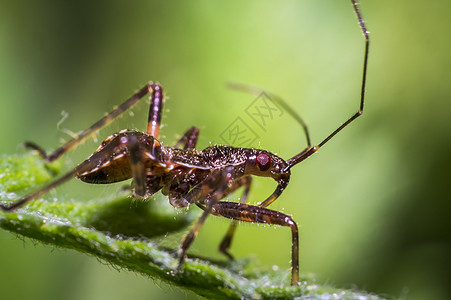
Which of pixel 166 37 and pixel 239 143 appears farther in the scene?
pixel 166 37

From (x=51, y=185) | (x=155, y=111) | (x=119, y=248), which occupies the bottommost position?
(x=119, y=248)

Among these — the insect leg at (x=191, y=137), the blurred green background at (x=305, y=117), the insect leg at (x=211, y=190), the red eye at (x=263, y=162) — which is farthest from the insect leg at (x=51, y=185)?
the red eye at (x=263, y=162)

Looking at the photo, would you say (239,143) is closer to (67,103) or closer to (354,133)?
(354,133)

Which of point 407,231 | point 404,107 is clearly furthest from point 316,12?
point 407,231

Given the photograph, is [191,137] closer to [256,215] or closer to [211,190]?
[211,190]

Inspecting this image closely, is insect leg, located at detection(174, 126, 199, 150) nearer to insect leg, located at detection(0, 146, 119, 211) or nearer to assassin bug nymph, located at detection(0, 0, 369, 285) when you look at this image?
assassin bug nymph, located at detection(0, 0, 369, 285)

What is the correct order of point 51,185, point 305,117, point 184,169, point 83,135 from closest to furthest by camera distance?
point 51,185 → point 83,135 → point 184,169 → point 305,117

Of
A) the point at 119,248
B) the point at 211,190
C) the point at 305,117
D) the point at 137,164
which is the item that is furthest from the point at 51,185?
the point at 305,117

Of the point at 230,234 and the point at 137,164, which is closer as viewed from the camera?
the point at 137,164

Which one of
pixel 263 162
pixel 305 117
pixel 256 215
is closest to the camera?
pixel 256 215
